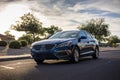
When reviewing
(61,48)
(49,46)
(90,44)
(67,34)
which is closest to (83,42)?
(67,34)

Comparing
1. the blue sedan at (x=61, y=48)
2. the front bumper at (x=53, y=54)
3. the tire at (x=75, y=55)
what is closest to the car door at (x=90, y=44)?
the blue sedan at (x=61, y=48)

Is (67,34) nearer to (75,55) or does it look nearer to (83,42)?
(83,42)

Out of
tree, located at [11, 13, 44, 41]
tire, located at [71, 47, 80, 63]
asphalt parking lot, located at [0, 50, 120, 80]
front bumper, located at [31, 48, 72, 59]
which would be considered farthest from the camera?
tree, located at [11, 13, 44, 41]

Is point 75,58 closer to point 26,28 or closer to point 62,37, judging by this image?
point 62,37

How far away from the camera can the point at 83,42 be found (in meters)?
16.0

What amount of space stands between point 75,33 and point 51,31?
8720 centimetres

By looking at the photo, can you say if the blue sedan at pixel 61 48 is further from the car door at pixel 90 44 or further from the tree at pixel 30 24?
the tree at pixel 30 24

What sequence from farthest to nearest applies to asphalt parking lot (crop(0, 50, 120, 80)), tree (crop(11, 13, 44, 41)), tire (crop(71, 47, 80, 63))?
tree (crop(11, 13, 44, 41)), tire (crop(71, 47, 80, 63)), asphalt parking lot (crop(0, 50, 120, 80))

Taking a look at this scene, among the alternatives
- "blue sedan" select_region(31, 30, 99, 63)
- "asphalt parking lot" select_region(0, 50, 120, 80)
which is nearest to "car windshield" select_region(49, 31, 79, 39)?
"blue sedan" select_region(31, 30, 99, 63)

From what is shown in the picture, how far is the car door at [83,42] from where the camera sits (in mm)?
15604

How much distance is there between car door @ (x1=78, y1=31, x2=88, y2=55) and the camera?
15604mm

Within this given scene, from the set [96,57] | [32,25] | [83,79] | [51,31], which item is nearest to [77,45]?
[96,57]

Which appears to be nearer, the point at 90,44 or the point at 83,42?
the point at 83,42

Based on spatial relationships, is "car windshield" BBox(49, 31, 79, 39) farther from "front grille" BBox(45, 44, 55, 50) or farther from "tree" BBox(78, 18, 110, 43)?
"tree" BBox(78, 18, 110, 43)
